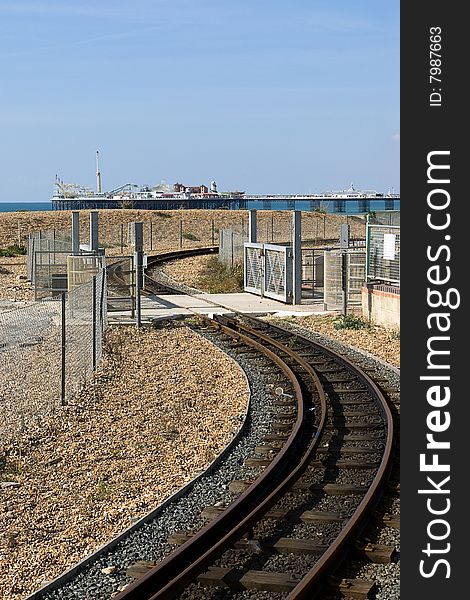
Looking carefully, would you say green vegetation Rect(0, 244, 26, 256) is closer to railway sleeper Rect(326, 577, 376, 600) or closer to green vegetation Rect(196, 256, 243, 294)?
green vegetation Rect(196, 256, 243, 294)

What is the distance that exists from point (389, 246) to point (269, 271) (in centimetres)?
720

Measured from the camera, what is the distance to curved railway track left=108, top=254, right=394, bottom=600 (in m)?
8.65

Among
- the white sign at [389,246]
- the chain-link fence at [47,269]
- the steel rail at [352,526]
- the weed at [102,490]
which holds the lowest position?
the weed at [102,490]

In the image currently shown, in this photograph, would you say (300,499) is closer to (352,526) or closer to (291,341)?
(352,526)

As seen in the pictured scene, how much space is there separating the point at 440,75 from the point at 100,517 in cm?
553

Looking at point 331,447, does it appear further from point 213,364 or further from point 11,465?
point 213,364

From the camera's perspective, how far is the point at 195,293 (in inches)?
1362

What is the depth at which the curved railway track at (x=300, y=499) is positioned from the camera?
28.4 feet

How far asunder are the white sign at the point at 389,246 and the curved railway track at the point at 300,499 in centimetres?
740

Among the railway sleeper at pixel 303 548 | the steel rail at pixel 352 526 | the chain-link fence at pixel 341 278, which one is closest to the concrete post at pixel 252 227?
the chain-link fence at pixel 341 278

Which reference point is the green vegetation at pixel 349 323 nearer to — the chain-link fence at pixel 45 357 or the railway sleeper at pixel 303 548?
the chain-link fence at pixel 45 357

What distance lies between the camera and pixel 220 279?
3866 cm

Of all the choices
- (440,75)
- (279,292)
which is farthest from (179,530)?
(279,292)

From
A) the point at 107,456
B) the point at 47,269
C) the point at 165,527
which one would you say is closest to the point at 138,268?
the point at 47,269
